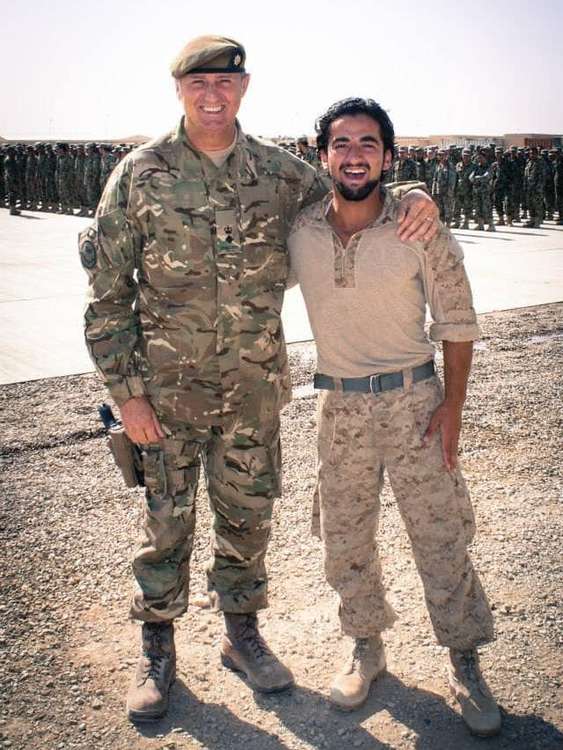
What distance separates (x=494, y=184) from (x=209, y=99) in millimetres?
17099

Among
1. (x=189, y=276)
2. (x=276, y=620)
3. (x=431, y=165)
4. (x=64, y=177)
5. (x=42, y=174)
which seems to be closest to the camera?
(x=189, y=276)

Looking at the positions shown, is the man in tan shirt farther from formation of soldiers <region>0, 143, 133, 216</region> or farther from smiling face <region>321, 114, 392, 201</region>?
formation of soldiers <region>0, 143, 133, 216</region>

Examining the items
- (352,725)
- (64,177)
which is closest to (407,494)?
(352,725)

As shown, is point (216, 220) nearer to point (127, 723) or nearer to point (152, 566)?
point (152, 566)

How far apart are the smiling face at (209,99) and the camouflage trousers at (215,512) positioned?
985mm

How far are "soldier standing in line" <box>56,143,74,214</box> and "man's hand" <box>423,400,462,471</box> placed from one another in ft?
73.7

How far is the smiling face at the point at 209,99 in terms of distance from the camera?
2438 millimetres

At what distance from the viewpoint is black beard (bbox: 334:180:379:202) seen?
7.64 feet

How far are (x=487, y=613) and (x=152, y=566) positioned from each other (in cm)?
111

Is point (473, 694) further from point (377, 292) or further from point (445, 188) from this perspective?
point (445, 188)

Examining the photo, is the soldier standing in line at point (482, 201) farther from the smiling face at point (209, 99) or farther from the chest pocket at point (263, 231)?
the smiling face at point (209, 99)

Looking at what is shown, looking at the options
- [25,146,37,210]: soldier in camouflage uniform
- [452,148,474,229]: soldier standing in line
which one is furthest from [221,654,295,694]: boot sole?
[25,146,37,210]: soldier in camouflage uniform

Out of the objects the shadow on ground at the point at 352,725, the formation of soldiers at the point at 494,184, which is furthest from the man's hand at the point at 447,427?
the formation of soldiers at the point at 494,184

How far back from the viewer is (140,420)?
8.38 feet
